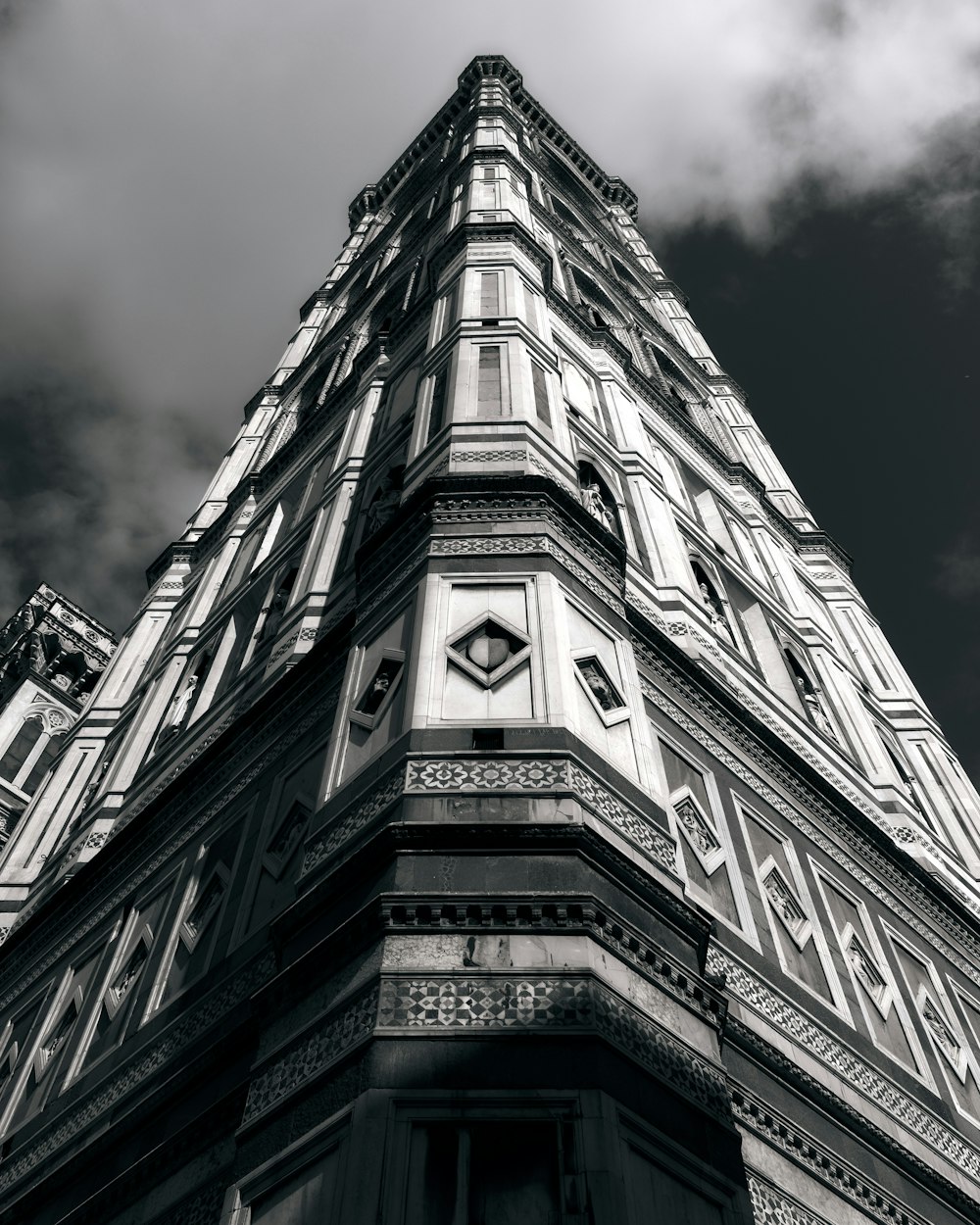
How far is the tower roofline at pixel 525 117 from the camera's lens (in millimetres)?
26906

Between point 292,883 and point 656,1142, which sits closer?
point 656,1142

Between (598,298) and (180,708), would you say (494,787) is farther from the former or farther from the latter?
(598,298)

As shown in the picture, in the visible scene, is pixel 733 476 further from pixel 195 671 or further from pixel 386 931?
pixel 386 931

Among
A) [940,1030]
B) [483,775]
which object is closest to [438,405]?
[483,775]

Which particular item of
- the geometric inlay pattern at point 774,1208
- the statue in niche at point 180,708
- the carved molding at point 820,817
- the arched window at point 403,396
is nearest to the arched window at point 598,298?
the arched window at point 403,396

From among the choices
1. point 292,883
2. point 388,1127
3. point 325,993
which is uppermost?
point 292,883

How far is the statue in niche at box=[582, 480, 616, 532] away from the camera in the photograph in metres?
10.1

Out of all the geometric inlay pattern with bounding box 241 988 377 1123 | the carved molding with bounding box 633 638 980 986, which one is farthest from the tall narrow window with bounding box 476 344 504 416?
the geometric inlay pattern with bounding box 241 988 377 1123

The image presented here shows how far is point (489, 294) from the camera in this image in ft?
39.3

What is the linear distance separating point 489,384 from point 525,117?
20837 mm

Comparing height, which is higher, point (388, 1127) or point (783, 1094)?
point (783, 1094)

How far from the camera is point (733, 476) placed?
15.8 metres

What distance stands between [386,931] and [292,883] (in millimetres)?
2030

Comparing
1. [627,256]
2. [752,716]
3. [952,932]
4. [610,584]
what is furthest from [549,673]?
[627,256]
